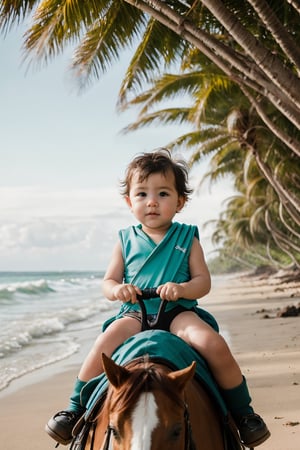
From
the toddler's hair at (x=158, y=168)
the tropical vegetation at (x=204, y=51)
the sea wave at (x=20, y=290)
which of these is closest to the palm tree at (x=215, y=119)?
the tropical vegetation at (x=204, y=51)

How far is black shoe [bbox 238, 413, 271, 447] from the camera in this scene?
122 inches

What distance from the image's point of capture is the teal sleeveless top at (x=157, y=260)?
3.29m

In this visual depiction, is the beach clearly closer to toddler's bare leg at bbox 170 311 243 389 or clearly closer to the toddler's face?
toddler's bare leg at bbox 170 311 243 389

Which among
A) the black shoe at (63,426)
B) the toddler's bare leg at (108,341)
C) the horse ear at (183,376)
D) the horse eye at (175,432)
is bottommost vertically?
the black shoe at (63,426)

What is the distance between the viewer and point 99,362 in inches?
122

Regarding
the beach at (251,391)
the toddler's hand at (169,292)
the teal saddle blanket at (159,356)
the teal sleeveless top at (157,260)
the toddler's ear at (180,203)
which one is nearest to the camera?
the teal saddle blanket at (159,356)

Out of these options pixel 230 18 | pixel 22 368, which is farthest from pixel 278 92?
pixel 22 368

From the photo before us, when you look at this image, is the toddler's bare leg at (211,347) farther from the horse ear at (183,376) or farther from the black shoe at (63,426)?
Result: the horse ear at (183,376)

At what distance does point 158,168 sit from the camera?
11.1 ft

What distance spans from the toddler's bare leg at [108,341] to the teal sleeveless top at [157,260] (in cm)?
17

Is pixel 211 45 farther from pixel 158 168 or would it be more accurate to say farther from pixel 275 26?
pixel 158 168

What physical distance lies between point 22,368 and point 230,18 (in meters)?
6.83

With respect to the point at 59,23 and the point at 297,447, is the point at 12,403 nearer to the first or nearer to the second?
the point at 297,447

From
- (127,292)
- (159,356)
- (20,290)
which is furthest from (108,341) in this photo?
(20,290)
